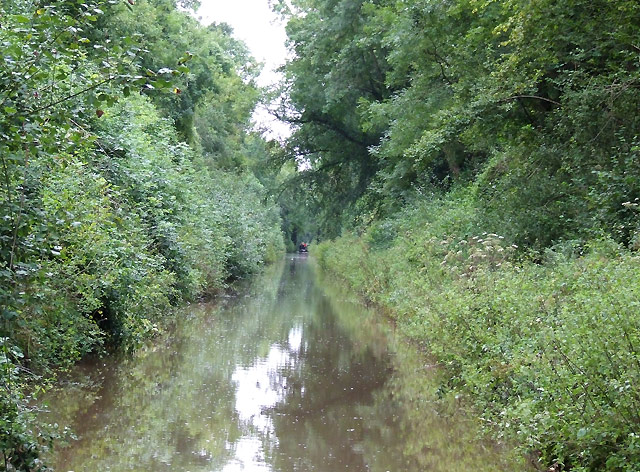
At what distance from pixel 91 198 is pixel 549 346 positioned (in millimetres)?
6934

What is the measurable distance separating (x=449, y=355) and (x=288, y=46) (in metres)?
23.9

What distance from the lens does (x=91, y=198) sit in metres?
10.0

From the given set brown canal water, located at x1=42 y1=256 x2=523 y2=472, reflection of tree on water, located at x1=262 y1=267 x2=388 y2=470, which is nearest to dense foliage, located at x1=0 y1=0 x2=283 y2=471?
brown canal water, located at x1=42 y1=256 x2=523 y2=472

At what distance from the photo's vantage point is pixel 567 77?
12.2m

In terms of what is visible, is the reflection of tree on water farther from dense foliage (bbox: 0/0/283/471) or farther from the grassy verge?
dense foliage (bbox: 0/0/283/471)

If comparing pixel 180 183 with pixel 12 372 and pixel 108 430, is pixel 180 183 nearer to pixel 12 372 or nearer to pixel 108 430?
pixel 108 430

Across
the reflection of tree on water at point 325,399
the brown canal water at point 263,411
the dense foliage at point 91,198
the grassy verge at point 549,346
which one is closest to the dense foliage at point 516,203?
the grassy verge at point 549,346

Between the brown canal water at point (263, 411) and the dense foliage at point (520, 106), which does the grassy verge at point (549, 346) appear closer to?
the brown canal water at point (263, 411)

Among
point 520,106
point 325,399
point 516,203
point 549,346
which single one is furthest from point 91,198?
point 520,106

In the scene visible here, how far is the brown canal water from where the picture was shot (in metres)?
6.92

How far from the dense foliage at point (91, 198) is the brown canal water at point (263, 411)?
0.67 meters

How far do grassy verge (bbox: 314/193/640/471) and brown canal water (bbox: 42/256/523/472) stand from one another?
67cm

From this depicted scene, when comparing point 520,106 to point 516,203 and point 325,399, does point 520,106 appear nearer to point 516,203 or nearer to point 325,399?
point 516,203

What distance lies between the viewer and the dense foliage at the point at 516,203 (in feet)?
17.3
